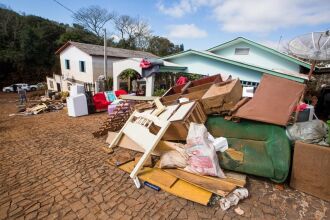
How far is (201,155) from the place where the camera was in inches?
128

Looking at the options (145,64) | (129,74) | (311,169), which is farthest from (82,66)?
(311,169)

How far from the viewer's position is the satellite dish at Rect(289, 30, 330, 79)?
22.1 ft

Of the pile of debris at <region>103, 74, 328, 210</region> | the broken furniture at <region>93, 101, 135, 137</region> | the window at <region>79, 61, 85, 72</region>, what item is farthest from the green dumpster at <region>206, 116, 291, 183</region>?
the window at <region>79, 61, 85, 72</region>

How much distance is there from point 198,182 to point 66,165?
2.90 meters

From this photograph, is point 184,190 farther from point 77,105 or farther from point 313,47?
point 313,47

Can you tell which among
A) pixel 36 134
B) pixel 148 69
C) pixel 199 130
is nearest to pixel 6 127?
pixel 36 134

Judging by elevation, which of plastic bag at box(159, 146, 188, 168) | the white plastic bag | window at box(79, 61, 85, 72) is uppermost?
window at box(79, 61, 85, 72)

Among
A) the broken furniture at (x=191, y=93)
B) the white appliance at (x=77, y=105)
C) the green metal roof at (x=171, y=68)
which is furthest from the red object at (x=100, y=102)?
the broken furniture at (x=191, y=93)

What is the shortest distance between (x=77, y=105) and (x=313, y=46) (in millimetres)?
9973

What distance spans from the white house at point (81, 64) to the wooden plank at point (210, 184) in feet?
51.1

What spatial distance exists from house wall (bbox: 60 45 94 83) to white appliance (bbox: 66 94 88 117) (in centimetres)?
979

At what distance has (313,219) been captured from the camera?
2.70 m

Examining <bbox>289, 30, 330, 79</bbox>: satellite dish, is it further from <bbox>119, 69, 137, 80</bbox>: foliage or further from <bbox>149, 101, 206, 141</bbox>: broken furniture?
<bbox>119, 69, 137, 80</bbox>: foliage

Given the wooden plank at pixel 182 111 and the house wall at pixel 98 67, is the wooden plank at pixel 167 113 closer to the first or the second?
the wooden plank at pixel 182 111
